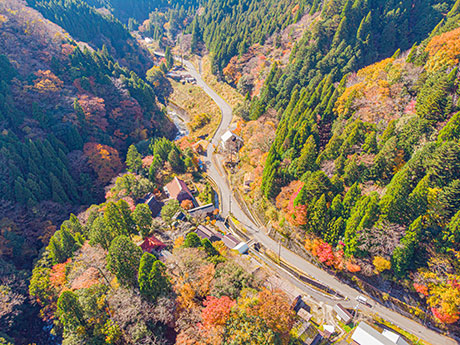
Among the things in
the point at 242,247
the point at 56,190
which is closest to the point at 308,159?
the point at 242,247

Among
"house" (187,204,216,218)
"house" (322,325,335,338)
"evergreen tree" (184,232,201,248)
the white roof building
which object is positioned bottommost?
"house" (322,325,335,338)

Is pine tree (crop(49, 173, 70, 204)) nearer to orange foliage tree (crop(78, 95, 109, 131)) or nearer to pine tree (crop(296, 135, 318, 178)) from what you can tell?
orange foliage tree (crop(78, 95, 109, 131))

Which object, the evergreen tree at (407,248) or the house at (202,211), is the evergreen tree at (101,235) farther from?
the evergreen tree at (407,248)

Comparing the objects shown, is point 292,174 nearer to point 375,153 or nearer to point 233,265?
point 375,153

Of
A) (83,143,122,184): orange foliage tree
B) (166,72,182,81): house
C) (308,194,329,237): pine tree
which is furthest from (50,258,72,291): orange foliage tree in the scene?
(166,72,182,81): house

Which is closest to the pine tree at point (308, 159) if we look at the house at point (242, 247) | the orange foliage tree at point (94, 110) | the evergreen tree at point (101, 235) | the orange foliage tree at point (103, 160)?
the house at point (242, 247)

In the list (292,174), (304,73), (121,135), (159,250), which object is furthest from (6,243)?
(304,73)
